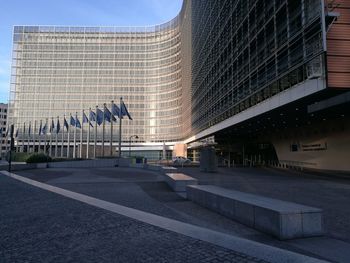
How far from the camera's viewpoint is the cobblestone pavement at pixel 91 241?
18.1ft

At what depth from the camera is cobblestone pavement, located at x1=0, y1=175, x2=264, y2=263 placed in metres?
5.52

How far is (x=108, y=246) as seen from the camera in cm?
626

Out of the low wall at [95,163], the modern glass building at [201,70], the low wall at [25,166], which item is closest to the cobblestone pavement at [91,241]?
the modern glass building at [201,70]

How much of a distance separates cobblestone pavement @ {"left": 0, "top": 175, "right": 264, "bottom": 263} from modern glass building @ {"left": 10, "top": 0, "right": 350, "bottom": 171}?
17.1 metres

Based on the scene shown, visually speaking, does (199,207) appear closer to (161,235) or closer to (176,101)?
(161,235)

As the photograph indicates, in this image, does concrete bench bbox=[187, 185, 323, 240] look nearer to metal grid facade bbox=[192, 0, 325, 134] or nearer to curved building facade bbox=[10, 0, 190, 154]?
metal grid facade bbox=[192, 0, 325, 134]

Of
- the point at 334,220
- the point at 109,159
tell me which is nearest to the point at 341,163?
the point at 334,220

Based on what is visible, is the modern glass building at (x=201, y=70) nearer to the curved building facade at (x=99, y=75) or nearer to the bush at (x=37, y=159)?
the curved building facade at (x=99, y=75)

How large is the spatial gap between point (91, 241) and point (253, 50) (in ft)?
104

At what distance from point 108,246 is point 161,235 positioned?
1246mm

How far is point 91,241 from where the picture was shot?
664 cm

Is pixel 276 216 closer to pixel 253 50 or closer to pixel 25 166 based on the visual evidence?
pixel 253 50

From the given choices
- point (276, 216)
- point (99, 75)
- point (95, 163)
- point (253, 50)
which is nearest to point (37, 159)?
point (95, 163)

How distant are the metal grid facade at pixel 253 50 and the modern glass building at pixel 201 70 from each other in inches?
4.3
